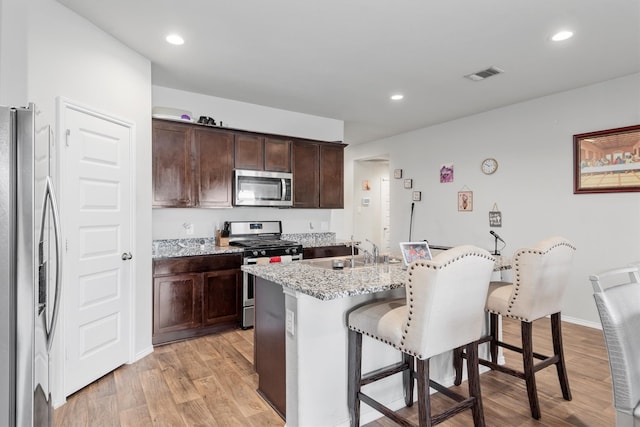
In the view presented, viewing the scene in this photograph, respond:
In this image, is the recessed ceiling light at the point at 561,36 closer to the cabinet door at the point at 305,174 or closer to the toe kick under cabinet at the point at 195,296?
the cabinet door at the point at 305,174

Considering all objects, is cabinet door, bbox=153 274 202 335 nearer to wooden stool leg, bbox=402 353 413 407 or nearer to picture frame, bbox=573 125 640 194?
Answer: wooden stool leg, bbox=402 353 413 407

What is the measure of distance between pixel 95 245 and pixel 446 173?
469cm

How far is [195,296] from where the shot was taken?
359cm

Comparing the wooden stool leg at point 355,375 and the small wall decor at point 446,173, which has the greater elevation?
the small wall decor at point 446,173

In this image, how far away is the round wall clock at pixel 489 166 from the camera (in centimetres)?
482

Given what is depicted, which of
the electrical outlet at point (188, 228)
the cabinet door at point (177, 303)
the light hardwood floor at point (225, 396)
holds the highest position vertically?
the electrical outlet at point (188, 228)

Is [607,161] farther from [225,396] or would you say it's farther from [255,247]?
[225,396]

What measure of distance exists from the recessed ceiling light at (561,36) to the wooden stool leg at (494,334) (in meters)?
2.22

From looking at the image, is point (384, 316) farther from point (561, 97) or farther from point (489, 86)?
point (561, 97)

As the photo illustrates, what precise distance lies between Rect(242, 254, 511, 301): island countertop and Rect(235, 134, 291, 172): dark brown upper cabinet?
2.13 meters

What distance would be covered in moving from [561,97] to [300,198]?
3332 mm

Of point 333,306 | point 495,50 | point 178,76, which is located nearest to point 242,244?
point 178,76

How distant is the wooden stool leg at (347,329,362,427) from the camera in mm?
1991

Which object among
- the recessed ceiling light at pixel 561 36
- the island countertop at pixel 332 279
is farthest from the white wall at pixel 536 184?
the island countertop at pixel 332 279
